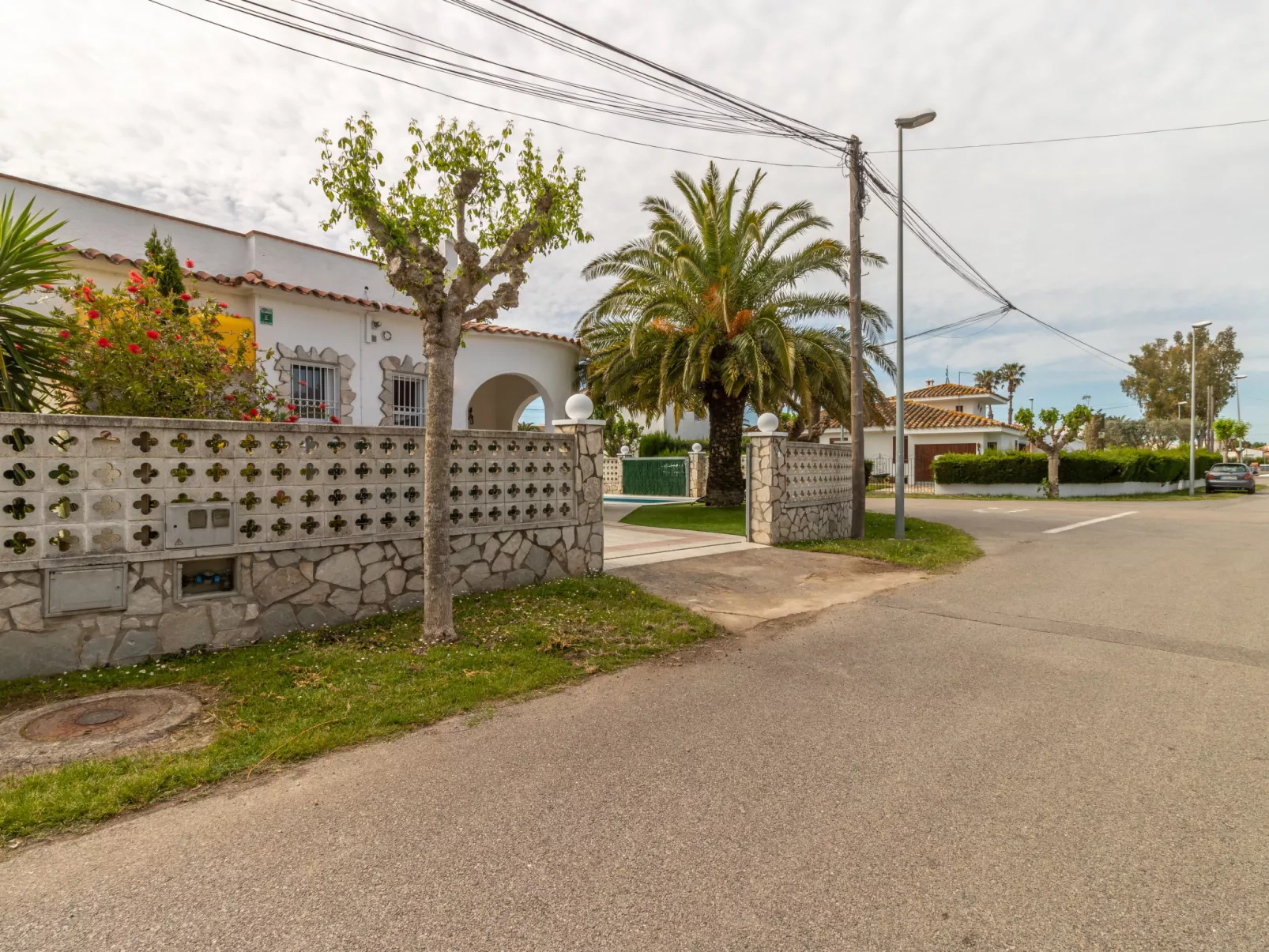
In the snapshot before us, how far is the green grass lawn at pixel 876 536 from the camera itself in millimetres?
11453

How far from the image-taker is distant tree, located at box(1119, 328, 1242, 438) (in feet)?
190

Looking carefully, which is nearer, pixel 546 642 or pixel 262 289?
pixel 546 642

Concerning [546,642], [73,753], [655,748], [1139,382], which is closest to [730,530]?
[546,642]

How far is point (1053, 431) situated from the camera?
91.2 feet

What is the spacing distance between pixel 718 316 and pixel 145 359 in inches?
454

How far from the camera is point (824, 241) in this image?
15641 millimetres

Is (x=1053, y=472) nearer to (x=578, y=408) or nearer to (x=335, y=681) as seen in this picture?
(x=578, y=408)

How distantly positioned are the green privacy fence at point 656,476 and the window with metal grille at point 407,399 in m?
13.5

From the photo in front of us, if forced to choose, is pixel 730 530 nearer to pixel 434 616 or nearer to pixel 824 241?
pixel 824 241

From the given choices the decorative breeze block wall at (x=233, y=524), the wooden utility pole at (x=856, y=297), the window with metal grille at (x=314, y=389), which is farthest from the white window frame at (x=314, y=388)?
the wooden utility pole at (x=856, y=297)

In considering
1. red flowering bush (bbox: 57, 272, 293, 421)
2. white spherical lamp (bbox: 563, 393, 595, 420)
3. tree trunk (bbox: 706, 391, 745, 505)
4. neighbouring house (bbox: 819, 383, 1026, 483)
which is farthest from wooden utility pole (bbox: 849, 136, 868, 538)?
neighbouring house (bbox: 819, 383, 1026, 483)

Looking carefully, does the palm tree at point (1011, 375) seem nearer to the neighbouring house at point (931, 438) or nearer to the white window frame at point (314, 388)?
the neighbouring house at point (931, 438)

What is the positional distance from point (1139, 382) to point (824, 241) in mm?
62351

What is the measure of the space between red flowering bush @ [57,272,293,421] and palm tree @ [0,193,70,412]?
15cm
